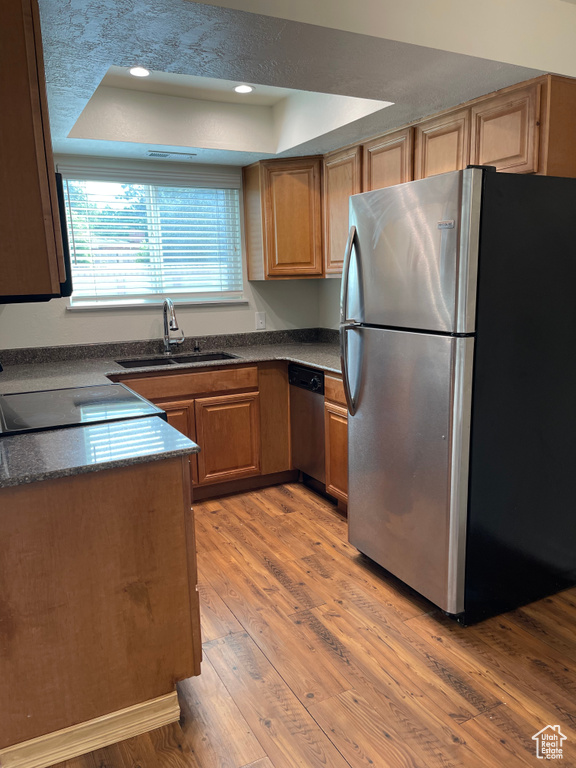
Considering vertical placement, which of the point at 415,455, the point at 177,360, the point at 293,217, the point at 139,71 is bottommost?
the point at 415,455

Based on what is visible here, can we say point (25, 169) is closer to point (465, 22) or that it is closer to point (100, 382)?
point (100, 382)

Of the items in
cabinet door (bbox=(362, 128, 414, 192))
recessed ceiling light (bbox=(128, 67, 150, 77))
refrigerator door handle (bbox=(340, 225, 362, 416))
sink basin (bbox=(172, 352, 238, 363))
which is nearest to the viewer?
refrigerator door handle (bbox=(340, 225, 362, 416))

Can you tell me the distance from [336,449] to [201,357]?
1.23 m

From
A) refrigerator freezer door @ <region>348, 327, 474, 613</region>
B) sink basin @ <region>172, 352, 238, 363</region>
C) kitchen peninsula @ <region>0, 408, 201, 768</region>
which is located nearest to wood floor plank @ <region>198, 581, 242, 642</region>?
kitchen peninsula @ <region>0, 408, 201, 768</region>

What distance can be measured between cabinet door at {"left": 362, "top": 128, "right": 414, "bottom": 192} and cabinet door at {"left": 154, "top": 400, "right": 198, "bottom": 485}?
167cm

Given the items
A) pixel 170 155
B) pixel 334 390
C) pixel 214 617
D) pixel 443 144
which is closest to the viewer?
pixel 214 617

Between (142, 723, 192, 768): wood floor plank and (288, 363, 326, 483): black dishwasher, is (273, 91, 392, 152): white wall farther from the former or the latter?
(142, 723, 192, 768): wood floor plank

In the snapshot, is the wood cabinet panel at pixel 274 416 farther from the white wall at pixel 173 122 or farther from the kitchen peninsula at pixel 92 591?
the kitchen peninsula at pixel 92 591

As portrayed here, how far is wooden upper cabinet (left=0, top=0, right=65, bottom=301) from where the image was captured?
4.74 feet

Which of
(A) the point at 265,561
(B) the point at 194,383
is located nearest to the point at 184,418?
(B) the point at 194,383

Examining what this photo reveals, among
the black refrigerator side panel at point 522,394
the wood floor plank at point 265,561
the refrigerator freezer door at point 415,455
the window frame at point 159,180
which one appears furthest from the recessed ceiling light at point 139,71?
the wood floor plank at point 265,561

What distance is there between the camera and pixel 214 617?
233cm

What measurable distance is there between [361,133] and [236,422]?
6.08 feet

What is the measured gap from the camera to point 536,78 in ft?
7.38
